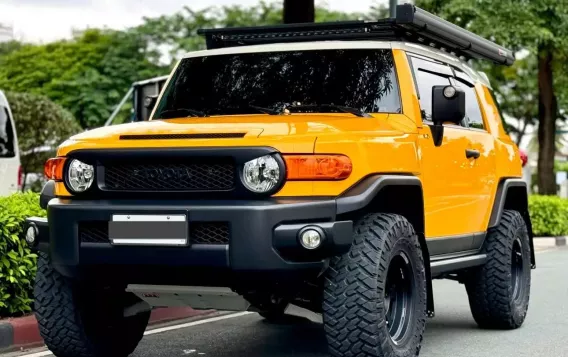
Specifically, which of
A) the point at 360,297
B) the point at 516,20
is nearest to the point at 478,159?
the point at 360,297

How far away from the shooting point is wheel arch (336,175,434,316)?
18.5 ft

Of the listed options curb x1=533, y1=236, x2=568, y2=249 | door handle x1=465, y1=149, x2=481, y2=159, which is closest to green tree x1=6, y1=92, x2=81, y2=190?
curb x1=533, y1=236, x2=568, y2=249

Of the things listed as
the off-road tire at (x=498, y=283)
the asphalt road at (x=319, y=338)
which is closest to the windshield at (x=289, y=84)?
the asphalt road at (x=319, y=338)

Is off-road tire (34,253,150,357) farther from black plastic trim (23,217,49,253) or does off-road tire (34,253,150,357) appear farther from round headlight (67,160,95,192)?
round headlight (67,160,95,192)

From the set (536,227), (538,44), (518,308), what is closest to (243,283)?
(518,308)

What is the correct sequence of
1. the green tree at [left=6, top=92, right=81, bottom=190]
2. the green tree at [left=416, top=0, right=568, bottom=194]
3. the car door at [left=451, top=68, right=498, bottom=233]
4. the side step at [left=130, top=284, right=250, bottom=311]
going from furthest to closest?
the green tree at [left=6, top=92, right=81, bottom=190], the green tree at [left=416, top=0, right=568, bottom=194], the car door at [left=451, top=68, right=498, bottom=233], the side step at [left=130, top=284, right=250, bottom=311]

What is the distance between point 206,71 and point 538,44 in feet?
56.3

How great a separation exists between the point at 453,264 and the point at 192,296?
6.92 ft

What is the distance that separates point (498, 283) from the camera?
8156 millimetres

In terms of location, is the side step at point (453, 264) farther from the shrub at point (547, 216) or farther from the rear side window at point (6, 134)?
the shrub at point (547, 216)

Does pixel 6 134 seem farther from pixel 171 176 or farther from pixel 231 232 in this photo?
pixel 231 232

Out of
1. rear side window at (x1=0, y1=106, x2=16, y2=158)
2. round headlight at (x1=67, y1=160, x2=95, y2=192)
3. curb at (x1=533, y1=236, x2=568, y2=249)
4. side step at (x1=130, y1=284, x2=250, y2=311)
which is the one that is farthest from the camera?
curb at (x1=533, y1=236, x2=568, y2=249)

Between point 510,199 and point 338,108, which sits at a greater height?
point 338,108

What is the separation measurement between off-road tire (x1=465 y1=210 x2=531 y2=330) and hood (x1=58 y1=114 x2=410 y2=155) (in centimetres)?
213
